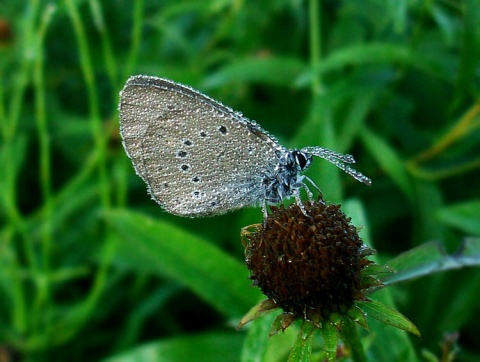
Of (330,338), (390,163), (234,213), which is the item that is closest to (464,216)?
(390,163)

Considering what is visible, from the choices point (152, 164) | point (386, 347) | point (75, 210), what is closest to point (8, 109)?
point (75, 210)

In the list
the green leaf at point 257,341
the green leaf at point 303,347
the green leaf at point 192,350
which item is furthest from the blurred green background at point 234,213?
the green leaf at point 303,347

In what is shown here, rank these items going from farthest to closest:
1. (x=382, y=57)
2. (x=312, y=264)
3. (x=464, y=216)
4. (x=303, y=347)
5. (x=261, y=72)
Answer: (x=261, y=72)
(x=382, y=57)
(x=464, y=216)
(x=312, y=264)
(x=303, y=347)

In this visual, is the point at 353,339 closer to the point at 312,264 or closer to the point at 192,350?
the point at 312,264

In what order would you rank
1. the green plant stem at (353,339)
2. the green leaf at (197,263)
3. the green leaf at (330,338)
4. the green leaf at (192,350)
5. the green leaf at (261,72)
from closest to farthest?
the green leaf at (330,338) < the green plant stem at (353,339) < the green leaf at (197,263) < the green leaf at (192,350) < the green leaf at (261,72)

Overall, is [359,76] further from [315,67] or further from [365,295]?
[365,295]

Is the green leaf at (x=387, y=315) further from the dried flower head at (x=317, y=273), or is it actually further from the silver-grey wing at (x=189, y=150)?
the silver-grey wing at (x=189, y=150)

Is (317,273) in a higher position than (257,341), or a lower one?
higher
